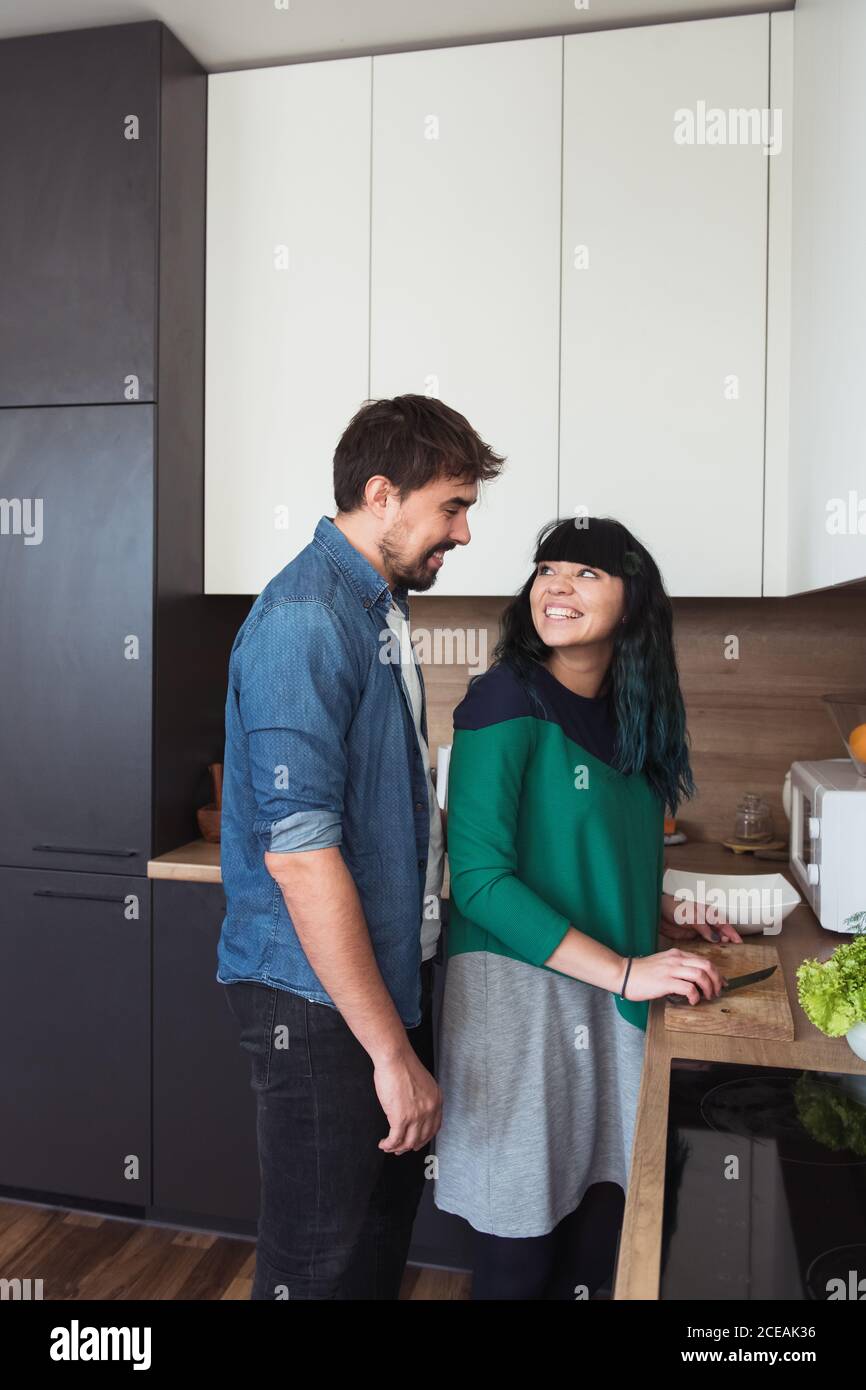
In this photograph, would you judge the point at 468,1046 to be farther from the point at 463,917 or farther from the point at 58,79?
the point at 58,79

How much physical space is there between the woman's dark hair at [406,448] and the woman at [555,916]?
0.22m

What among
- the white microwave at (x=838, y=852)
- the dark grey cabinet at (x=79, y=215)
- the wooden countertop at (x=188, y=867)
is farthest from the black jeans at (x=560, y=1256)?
the dark grey cabinet at (x=79, y=215)

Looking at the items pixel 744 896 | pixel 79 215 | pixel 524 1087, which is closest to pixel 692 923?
pixel 744 896

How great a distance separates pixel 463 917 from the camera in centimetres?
138

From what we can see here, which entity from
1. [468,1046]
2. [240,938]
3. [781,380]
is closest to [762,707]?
[781,380]

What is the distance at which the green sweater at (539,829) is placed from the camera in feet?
4.26

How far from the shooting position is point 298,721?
3.81ft

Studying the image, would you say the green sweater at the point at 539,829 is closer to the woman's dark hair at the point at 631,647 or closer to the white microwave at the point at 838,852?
the woman's dark hair at the point at 631,647

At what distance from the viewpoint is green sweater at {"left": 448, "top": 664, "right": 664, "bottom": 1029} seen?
4.26 feet

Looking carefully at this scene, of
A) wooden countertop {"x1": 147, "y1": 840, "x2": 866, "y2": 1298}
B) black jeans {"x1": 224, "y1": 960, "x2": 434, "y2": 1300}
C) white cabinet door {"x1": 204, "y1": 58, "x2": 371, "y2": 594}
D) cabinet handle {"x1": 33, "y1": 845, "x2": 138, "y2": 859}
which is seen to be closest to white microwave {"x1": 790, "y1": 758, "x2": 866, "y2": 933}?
wooden countertop {"x1": 147, "y1": 840, "x2": 866, "y2": 1298}

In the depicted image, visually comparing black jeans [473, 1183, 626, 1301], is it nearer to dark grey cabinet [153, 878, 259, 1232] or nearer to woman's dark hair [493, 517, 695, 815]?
woman's dark hair [493, 517, 695, 815]

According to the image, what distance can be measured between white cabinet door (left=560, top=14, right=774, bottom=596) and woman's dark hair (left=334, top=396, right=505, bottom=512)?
910 mm

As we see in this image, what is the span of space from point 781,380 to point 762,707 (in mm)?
717

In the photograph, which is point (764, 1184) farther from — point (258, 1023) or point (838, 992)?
point (258, 1023)
